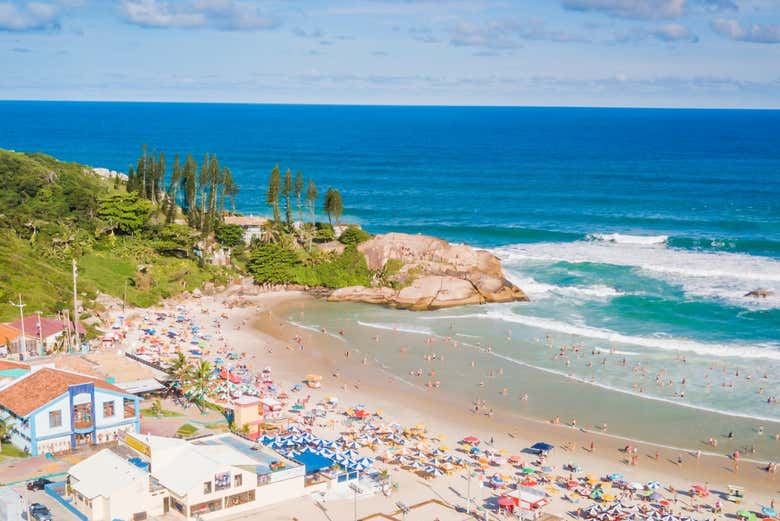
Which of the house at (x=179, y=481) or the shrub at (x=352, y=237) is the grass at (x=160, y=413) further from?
the shrub at (x=352, y=237)

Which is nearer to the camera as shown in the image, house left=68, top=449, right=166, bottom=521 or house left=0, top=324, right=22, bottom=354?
house left=68, top=449, right=166, bottom=521

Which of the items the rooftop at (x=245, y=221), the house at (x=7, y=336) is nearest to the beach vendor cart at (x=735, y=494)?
the house at (x=7, y=336)

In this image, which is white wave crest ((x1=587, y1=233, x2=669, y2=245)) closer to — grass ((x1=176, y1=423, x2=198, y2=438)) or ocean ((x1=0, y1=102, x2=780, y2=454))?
ocean ((x1=0, y1=102, x2=780, y2=454))

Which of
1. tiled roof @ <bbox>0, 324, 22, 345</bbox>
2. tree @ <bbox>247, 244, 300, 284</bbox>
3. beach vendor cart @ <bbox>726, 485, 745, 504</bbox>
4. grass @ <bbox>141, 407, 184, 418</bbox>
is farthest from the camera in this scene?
tree @ <bbox>247, 244, 300, 284</bbox>

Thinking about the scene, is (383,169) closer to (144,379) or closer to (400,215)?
(400,215)

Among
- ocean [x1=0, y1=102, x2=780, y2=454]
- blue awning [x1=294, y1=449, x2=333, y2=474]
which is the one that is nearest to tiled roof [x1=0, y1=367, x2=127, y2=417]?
blue awning [x1=294, y1=449, x2=333, y2=474]

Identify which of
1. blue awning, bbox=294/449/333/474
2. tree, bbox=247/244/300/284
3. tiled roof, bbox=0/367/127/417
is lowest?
blue awning, bbox=294/449/333/474
